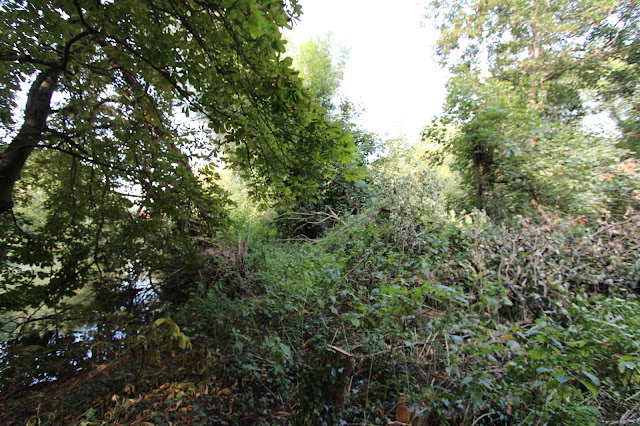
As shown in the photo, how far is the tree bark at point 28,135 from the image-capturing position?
2490 millimetres

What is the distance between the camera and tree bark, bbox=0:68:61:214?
2.49 m

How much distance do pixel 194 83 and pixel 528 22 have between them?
9166 millimetres

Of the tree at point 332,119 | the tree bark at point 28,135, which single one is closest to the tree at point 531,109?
the tree at point 332,119

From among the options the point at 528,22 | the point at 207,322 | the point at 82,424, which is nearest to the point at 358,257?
the point at 207,322

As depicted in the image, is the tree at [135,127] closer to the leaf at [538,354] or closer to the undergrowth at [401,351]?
the undergrowth at [401,351]

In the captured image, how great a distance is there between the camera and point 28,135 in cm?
257

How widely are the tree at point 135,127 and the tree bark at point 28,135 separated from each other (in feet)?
0.03

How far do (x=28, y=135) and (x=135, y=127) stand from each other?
0.88 metres

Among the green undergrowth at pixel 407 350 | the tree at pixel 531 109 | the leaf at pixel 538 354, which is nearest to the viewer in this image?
the leaf at pixel 538 354

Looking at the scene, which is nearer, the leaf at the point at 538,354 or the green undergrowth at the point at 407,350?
the leaf at the point at 538,354

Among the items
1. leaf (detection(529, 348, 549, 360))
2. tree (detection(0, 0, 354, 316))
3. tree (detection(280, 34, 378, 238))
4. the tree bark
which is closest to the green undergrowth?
leaf (detection(529, 348, 549, 360))

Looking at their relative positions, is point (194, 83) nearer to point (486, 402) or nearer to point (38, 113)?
point (38, 113)

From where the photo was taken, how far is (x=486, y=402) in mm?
2006

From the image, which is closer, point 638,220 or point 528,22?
point 638,220
